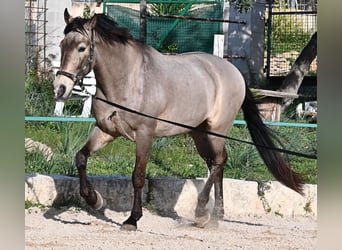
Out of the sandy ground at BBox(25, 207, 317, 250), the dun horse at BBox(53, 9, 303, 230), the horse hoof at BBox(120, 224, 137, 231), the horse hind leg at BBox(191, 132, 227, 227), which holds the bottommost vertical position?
the sandy ground at BBox(25, 207, 317, 250)

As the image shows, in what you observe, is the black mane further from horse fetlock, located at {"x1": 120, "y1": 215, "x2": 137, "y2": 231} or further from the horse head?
horse fetlock, located at {"x1": 120, "y1": 215, "x2": 137, "y2": 231}

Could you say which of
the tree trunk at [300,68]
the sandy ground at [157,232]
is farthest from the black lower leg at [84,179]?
the tree trunk at [300,68]

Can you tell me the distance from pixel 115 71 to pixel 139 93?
0.77ft

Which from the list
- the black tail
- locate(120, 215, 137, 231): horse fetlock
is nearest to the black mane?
locate(120, 215, 137, 231): horse fetlock

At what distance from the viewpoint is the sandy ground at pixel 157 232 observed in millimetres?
4770

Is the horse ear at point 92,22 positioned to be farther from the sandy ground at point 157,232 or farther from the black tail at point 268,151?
the black tail at point 268,151

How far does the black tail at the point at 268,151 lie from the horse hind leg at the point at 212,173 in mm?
347

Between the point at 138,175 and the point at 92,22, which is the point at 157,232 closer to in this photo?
the point at 138,175

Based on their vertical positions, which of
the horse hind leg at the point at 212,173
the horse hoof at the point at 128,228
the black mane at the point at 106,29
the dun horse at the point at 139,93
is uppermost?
the black mane at the point at 106,29

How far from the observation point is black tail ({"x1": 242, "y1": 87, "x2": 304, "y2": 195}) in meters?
5.55

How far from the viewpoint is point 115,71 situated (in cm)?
505

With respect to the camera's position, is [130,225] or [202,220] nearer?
[130,225]

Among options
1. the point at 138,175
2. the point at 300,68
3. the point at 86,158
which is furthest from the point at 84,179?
the point at 300,68
